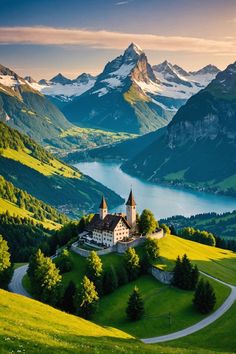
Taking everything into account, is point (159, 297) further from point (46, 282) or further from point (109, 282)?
point (46, 282)

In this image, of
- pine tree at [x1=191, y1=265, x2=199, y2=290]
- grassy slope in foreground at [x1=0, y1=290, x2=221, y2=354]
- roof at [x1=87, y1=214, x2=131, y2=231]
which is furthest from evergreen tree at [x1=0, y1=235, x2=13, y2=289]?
pine tree at [x1=191, y1=265, x2=199, y2=290]

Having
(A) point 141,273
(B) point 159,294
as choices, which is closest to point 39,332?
(B) point 159,294

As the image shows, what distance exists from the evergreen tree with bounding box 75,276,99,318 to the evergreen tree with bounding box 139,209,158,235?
3078 centimetres

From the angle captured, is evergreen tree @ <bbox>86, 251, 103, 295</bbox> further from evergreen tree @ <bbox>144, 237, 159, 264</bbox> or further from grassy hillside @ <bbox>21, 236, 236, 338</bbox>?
evergreen tree @ <bbox>144, 237, 159, 264</bbox>

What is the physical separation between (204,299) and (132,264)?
59.2ft

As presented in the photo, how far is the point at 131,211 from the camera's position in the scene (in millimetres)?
112625

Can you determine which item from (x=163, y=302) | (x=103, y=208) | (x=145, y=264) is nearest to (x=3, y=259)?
(x=103, y=208)

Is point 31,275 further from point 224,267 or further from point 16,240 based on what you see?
point 16,240

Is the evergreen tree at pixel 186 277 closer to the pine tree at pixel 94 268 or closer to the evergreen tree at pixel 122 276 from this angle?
the evergreen tree at pixel 122 276

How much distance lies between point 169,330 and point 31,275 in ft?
97.7

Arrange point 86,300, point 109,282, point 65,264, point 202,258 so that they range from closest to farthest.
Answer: point 86,300 < point 109,282 < point 65,264 < point 202,258

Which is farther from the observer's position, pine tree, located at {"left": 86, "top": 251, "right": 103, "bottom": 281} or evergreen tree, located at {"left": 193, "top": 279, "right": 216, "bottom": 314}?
pine tree, located at {"left": 86, "top": 251, "right": 103, "bottom": 281}

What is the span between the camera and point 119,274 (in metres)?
95.6

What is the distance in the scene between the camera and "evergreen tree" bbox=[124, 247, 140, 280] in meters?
96.8
